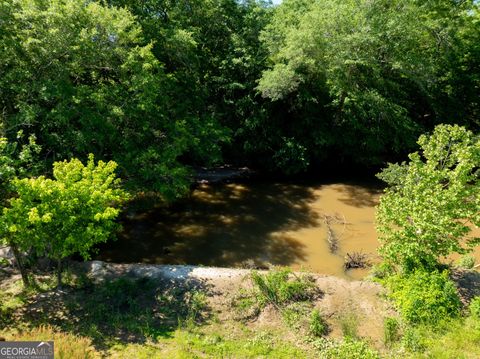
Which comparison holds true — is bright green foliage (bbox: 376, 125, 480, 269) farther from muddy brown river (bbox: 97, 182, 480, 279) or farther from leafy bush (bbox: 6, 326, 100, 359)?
leafy bush (bbox: 6, 326, 100, 359)

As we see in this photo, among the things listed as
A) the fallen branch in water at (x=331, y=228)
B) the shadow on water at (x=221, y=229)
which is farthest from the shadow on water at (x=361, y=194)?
the fallen branch in water at (x=331, y=228)

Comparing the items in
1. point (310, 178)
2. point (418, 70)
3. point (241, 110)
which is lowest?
point (310, 178)

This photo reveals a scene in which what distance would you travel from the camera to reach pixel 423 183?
10.8m

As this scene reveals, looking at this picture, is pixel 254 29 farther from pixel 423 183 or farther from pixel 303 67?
pixel 423 183

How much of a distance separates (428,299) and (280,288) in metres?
4.09

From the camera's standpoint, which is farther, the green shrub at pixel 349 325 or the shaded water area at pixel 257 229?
the shaded water area at pixel 257 229

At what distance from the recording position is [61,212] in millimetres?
9727

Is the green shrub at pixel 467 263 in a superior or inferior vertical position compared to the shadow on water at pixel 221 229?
superior

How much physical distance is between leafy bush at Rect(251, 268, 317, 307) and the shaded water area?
256cm

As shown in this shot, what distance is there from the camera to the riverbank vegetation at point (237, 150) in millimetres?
9922

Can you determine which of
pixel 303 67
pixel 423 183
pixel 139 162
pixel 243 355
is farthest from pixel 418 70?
pixel 243 355

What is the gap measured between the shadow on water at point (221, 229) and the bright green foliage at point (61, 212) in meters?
4.95

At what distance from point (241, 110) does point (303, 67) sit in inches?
186

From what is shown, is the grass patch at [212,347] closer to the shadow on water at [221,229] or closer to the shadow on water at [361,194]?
the shadow on water at [221,229]
